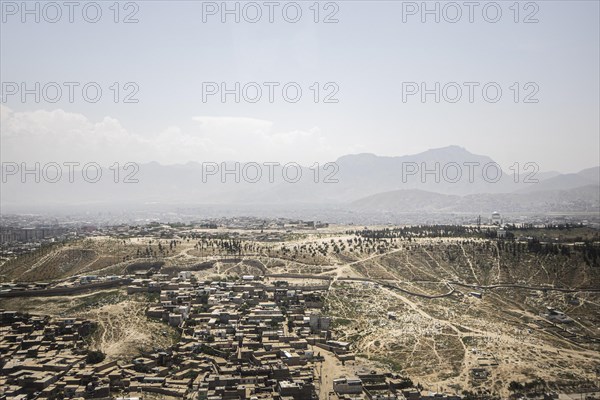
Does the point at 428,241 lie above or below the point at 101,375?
above

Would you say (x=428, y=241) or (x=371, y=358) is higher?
(x=428, y=241)

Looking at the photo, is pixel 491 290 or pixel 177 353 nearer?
pixel 177 353

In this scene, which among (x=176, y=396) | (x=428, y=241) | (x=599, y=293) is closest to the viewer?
(x=176, y=396)

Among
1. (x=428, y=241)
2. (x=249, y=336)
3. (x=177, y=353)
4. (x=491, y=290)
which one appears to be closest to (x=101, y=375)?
(x=177, y=353)

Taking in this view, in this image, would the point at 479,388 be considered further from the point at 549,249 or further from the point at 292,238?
the point at 292,238

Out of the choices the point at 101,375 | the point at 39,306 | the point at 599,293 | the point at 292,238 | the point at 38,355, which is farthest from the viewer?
the point at 292,238

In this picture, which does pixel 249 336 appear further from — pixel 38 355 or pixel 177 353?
pixel 38 355

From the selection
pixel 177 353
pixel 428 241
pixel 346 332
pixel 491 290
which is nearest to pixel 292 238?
pixel 428 241

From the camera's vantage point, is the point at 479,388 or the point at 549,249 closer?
the point at 479,388

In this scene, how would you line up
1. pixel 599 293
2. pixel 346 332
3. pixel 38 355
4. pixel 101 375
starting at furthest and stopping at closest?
pixel 599 293 < pixel 346 332 < pixel 38 355 < pixel 101 375
